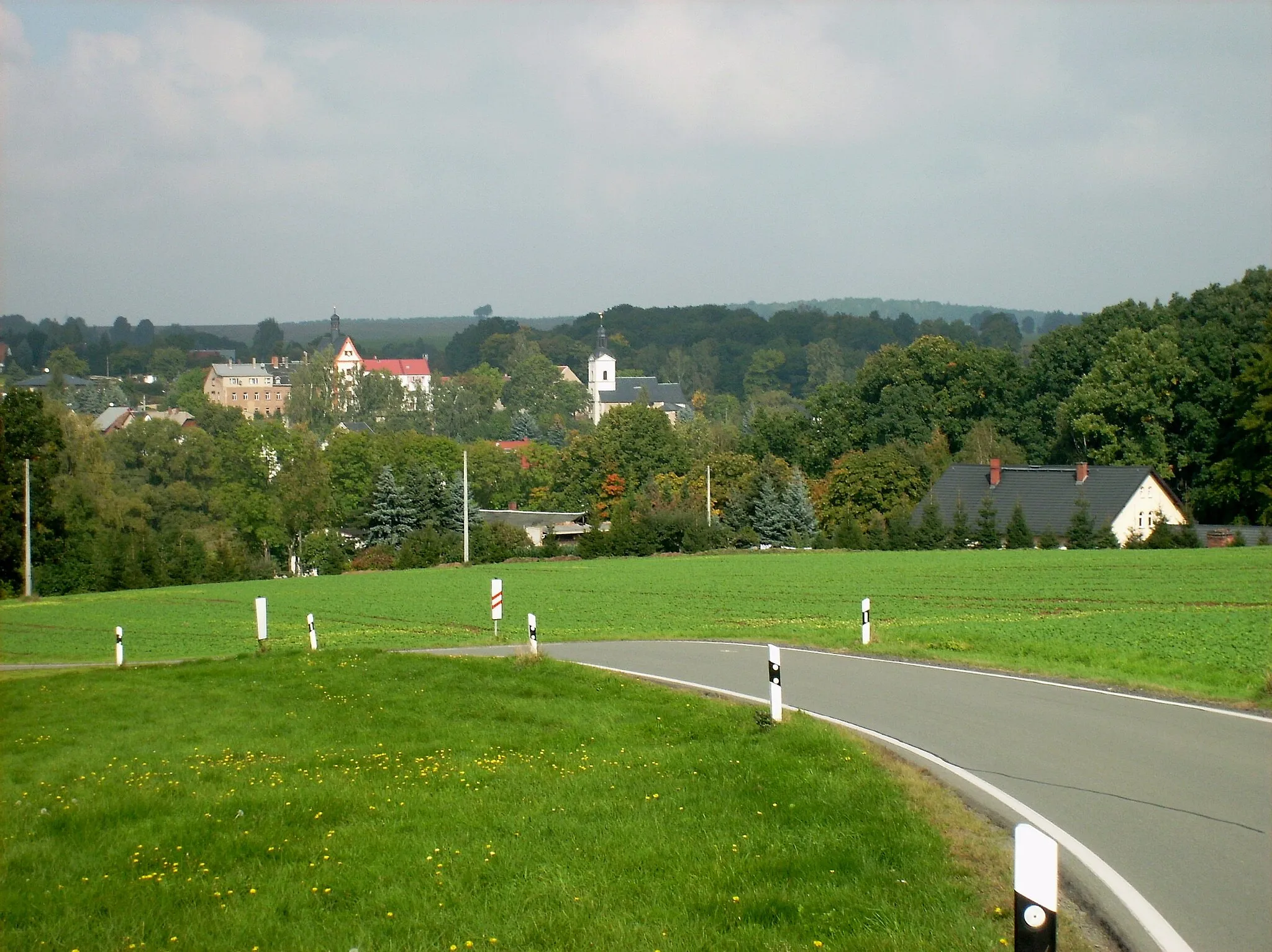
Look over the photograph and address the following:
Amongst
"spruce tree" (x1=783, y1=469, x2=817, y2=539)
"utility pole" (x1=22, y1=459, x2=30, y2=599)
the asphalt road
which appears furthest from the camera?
"spruce tree" (x1=783, y1=469, x2=817, y2=539)

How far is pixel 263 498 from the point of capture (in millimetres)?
88562

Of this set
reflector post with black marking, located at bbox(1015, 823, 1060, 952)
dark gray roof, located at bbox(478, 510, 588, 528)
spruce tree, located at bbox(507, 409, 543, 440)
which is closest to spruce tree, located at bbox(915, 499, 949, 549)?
dark gray roof, located at bbox(478, 510, 588, 528)

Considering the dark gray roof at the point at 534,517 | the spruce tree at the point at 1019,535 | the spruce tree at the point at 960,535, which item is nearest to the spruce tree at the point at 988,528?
the spruce tree at the point at 960,535

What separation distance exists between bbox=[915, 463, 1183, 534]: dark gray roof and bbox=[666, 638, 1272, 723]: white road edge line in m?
47.1

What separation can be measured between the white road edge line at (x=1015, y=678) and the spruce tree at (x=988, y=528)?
42350mm

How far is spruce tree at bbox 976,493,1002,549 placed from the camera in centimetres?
6372

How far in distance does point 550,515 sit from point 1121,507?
49441 millimetres

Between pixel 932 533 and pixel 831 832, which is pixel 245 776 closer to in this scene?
pixel 831 832

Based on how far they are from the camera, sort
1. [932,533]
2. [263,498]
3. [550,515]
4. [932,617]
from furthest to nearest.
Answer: [550,515] < [263,498] < [932,533] < [932,617]

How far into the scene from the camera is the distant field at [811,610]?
1969 centimetres

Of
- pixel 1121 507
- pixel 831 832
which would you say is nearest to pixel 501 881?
pixel 831 832

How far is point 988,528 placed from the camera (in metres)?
63.8

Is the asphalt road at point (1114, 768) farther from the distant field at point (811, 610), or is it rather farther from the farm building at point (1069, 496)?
the farm building at point (1069, 496)

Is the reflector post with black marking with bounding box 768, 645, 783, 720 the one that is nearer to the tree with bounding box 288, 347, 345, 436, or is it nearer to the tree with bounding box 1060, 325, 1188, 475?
the tree with bounding box 1060, 325, 1188, 475
